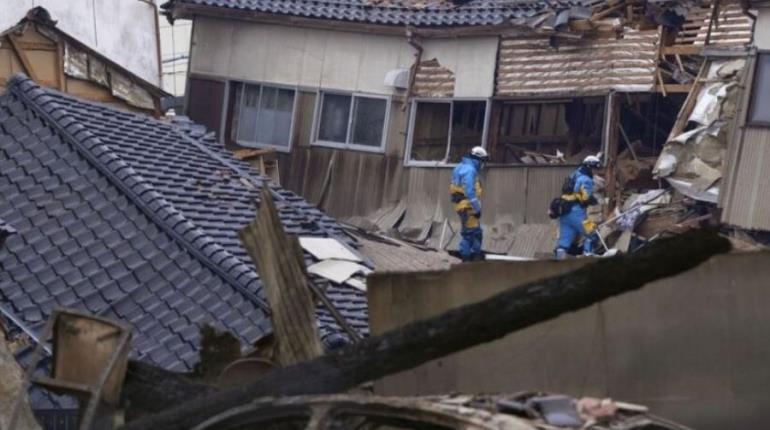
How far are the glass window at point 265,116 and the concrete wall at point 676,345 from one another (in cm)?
1697

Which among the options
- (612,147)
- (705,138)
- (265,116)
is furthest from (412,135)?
(705,138)

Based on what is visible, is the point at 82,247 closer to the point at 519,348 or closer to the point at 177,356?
the point at 177,356

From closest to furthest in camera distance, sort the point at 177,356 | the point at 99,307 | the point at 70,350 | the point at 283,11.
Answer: the point at 70,350, the point at 177,356, the point at 99,307, the point at 283,11

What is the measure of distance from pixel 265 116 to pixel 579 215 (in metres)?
6.88

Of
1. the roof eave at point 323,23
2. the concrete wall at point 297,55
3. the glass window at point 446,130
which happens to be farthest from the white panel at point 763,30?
the concrete wall at point 297,55

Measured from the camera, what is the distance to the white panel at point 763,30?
787 inches

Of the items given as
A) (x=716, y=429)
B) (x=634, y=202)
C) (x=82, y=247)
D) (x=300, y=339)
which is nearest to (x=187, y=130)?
(x=82, y=247)

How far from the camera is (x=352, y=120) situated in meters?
24.8

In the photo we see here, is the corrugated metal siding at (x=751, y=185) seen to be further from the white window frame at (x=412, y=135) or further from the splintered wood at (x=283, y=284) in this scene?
the splintered wood at (x=283, y=284)

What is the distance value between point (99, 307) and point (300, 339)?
5042 mm

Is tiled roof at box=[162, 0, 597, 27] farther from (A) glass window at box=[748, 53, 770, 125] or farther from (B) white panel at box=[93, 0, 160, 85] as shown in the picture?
(A) glass window at box=[748, 53, 770, 125]

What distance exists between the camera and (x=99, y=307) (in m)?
13.7

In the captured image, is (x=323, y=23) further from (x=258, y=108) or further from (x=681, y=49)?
(x=681, y=49)

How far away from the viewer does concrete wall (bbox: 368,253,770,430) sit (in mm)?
8266
